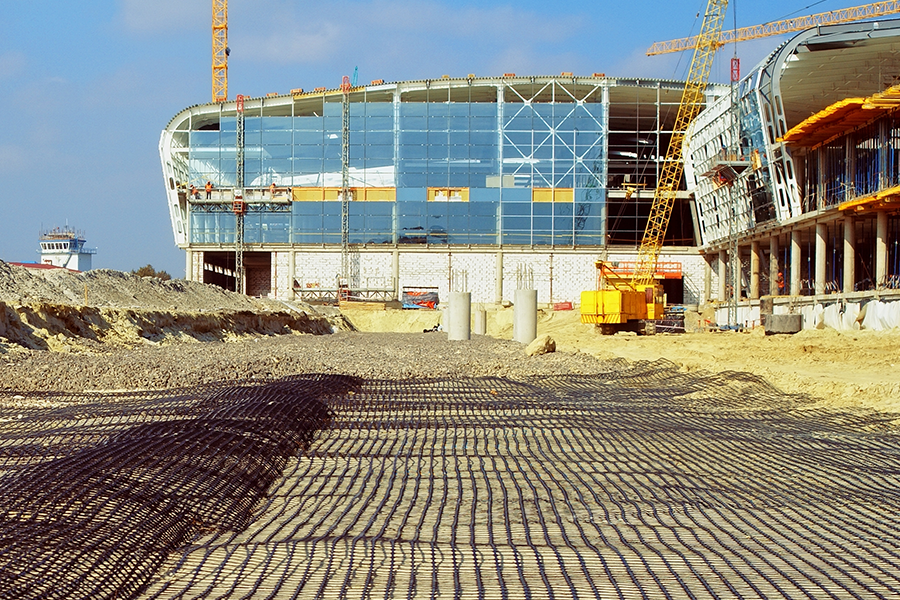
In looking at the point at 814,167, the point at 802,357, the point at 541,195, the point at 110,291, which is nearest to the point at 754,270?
the point at 814,167

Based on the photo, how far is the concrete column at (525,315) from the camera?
80.1ft

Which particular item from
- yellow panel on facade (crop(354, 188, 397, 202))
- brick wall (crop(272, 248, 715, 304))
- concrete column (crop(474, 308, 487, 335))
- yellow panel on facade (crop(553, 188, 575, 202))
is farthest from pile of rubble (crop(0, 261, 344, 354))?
yellow panel on facade (crop(553, 188, 575, 202))

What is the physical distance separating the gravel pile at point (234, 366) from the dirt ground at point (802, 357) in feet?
10.4

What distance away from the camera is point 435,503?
5402mm

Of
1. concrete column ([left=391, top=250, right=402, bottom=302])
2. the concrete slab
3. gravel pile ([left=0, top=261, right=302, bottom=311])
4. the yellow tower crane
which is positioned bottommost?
the concrete slab

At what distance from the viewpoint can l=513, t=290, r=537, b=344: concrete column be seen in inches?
961

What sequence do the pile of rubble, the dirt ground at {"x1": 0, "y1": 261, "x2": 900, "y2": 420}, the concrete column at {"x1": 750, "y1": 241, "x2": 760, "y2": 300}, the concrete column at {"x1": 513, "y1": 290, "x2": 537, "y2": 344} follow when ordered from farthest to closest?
1. the concrete column at {"x1": 750, "y1": 241, "x2": 760, "y2": 300}
2. the concrete column at {"x1": 513, "y1": 290, "x2": 537, "y2": 344}
3. the pile of rubble
4. the dirt ground at {"x1": 0, "y1": 261, "x2": 900, "y2": 420}

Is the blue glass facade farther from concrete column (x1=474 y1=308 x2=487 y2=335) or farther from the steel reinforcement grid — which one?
the steel reinforcement grid

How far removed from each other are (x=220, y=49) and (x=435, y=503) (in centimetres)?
7033

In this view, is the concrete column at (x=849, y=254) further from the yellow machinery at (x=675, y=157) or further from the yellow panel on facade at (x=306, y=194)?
the yellow panel on facade at (x=306, y=194)

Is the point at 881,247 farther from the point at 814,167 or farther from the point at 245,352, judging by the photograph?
the point at 245,352

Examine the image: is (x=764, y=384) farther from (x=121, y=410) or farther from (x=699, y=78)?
(x=699, y=78)

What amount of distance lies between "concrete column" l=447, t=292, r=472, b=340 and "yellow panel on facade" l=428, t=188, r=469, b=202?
76.7 feet

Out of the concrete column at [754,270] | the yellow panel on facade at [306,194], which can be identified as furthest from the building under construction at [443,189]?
the concrete column at [754,270]
